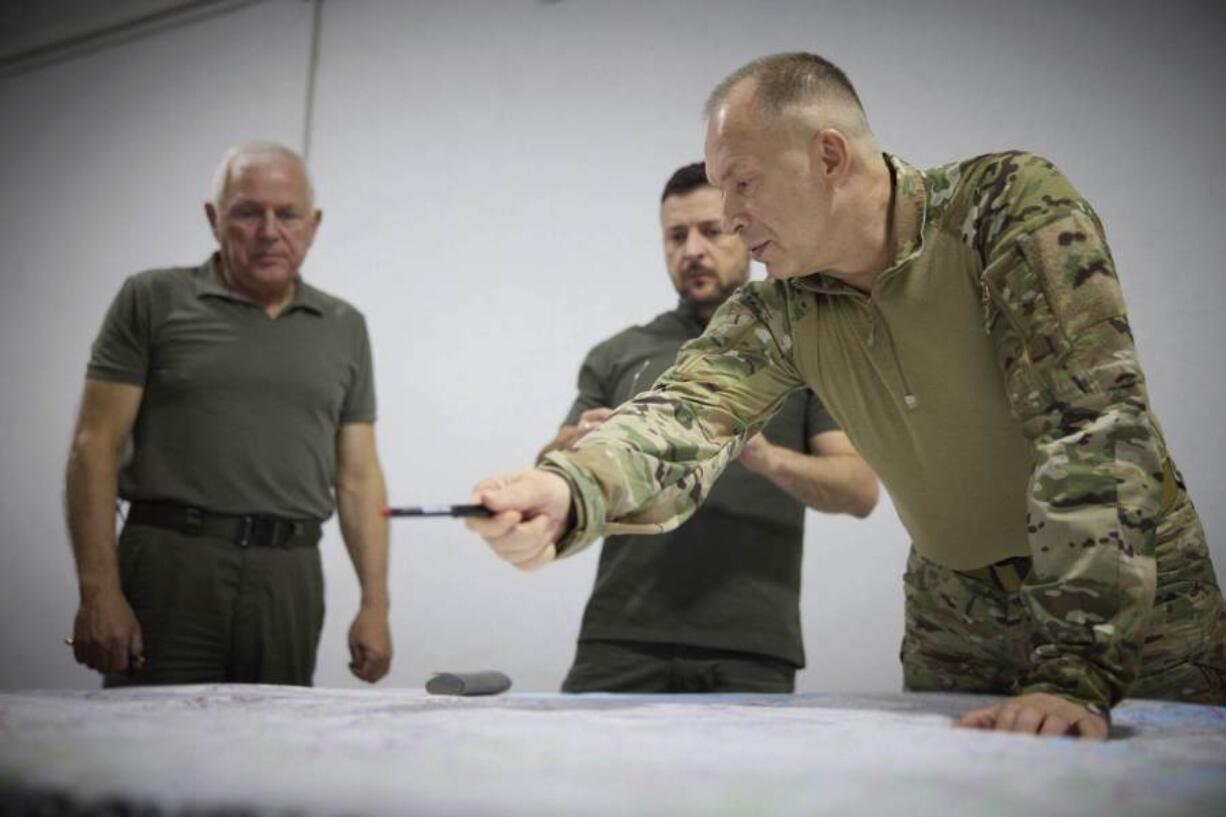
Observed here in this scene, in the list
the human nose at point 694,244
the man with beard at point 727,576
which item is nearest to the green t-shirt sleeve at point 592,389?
the man with beard at point 727,576

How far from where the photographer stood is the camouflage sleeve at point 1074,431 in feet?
2.98

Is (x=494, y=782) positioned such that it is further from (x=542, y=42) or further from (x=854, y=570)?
(x=542, y=42)

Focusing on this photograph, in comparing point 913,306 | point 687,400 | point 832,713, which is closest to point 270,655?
point 687,400

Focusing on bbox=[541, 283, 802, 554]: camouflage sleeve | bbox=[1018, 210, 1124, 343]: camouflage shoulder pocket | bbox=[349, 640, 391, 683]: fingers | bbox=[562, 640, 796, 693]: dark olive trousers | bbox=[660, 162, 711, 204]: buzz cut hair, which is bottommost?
bbox=[349, 640, 391, 683]: fingers

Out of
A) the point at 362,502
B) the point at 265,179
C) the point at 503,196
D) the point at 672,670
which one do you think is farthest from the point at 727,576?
the point at 503,196

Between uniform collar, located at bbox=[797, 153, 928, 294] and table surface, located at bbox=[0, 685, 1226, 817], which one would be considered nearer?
table surface, located at bbox=[0, 685, 1226, 817]

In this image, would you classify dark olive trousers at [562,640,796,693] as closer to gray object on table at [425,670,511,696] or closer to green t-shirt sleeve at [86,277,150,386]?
gray object on table at [425,670,511,696]

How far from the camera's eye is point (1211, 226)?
2.11 metres

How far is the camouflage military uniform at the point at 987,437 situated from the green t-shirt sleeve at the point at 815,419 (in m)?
0.42

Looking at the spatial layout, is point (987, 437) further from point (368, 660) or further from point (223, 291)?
point (223, 291)

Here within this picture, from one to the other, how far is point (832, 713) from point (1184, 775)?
412 mm

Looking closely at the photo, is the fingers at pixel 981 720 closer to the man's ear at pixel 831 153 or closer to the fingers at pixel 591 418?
the man's ear at pixel 831 153

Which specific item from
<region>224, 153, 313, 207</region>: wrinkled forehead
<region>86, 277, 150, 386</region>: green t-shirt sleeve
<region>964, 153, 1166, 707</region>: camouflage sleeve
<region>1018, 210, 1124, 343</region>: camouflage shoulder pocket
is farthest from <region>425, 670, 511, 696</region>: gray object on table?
<region>224, 153, 313, 207</region>: wrinkled forehead

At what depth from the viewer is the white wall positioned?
7.16 ft
